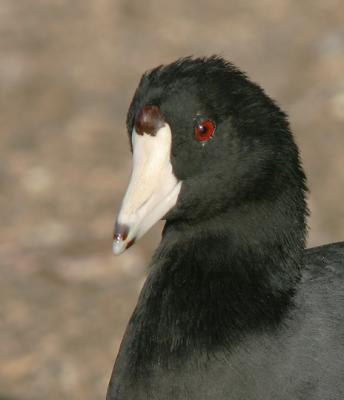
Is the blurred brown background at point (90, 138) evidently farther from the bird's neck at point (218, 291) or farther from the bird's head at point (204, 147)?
the bird's head at point (204, 147)

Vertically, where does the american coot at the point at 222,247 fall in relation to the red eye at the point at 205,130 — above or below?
below

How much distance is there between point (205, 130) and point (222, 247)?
37cm

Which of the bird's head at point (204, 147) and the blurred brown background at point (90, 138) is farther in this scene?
the blurred brown background at point (90, 138)

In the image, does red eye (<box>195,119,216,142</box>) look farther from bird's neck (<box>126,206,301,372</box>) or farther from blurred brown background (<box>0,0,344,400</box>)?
blurred brown background (<box>0,0,344,400</box>)

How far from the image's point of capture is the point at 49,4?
8.11 m

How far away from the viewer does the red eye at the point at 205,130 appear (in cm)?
353

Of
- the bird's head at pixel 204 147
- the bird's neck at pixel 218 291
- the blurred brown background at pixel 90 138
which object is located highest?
the blurred brown background at pixel 90 138

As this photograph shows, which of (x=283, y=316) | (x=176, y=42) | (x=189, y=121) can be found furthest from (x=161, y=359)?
(x=176, y=42)

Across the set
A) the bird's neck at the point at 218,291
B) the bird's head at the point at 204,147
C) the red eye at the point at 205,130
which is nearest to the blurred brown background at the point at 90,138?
the bird's neck at the point at 218,291

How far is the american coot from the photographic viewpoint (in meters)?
3.55

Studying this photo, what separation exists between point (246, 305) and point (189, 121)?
0.59 meters

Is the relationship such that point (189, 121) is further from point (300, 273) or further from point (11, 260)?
point (11, 260)

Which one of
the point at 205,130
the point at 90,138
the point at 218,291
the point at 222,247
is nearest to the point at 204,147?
the point at 205,130

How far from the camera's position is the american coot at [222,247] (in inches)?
140
